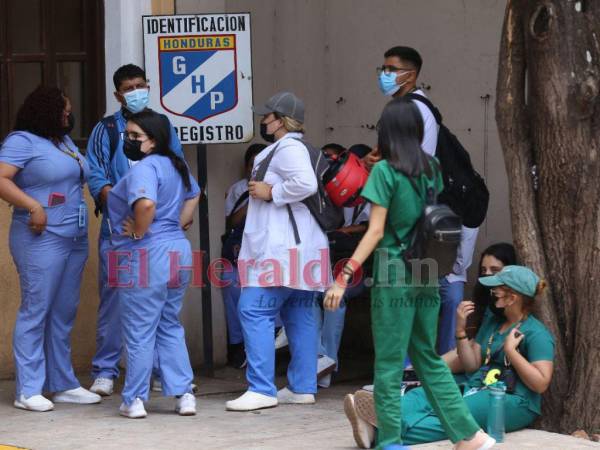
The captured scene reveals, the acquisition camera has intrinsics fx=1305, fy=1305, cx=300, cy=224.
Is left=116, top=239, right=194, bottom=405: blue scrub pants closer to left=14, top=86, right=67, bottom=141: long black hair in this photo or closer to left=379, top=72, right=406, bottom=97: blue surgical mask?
left=14, top=86, right=67, bottom=141: long black hair

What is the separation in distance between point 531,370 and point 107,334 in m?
2.79

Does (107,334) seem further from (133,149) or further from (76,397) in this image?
(133,149)

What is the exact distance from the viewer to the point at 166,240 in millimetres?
7152

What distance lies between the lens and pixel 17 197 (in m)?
7.22

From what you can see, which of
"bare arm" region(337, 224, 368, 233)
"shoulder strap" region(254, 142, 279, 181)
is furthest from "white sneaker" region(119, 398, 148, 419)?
"bare arm" region(337, 224, 368, 233)

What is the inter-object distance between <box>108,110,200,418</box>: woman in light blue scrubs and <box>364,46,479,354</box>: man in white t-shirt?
4.48ft

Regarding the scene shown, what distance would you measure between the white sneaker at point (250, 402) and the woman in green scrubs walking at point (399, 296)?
1.75 metres

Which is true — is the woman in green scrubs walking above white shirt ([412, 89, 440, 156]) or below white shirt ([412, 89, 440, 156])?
below

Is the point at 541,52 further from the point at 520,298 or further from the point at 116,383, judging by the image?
the point at 116,383

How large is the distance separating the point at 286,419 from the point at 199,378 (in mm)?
1550

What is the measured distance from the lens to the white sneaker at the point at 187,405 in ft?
23.9

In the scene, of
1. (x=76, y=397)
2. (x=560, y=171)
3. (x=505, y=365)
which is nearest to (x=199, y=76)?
(x=76, y=397)

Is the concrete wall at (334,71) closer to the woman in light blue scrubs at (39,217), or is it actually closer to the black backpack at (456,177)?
the woman in light blue scrubs at (39,217)

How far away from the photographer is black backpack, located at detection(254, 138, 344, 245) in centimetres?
759
